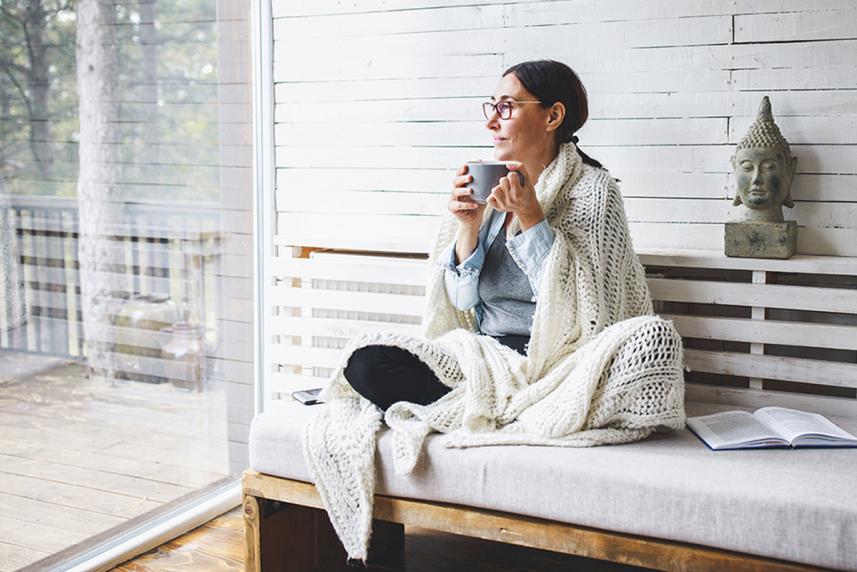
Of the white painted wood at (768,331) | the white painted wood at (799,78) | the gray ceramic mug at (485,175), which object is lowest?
the white painted wood at (768,331)

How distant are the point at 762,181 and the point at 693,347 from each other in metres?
0.47

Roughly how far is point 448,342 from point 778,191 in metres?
0.89

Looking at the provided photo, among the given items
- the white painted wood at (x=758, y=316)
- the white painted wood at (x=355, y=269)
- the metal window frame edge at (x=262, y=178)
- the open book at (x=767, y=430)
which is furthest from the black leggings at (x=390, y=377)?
the metal window frame edge at (x=262, y=178)

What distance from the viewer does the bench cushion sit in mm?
1637

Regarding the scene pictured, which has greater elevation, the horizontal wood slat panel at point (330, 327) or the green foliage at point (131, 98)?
the green foliage at point (131, 98)

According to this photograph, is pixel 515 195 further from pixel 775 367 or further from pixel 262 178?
pixel 262 178

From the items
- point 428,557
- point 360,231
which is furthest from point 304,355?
point 428,557

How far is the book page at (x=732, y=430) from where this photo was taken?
1900 millimetres

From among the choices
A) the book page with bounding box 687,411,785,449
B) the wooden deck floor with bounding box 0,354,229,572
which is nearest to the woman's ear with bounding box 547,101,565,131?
the book page with bounding box 687,411,785,449

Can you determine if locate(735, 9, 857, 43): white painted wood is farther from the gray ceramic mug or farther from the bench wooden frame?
the bench wooden frame

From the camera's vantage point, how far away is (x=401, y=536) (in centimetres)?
239

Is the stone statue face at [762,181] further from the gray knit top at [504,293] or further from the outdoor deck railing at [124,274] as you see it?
the outdoor deck railing at [124,274]

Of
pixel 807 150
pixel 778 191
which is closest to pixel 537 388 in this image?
pixel 778 191

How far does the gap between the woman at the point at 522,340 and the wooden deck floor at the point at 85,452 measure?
63 cm
